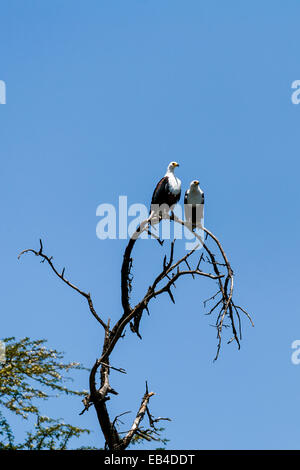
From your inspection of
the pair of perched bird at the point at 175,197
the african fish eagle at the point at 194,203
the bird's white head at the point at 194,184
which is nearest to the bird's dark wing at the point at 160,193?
the pair of perched bird at the point at 175,197

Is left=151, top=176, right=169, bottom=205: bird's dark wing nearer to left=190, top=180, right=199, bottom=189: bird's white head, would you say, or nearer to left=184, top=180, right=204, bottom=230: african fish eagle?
left=184, top=180, right=204, bottom=230: african fish eagle

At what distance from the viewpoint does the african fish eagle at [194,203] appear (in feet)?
30.9

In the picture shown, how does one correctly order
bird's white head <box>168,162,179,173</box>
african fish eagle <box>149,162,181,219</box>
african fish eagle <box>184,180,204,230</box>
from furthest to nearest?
bird's white head <box>168,162,179,173</box>, african fish eagle <box>184,180,204,230</box>, african fish eagle <box>149,162,181,219</box>

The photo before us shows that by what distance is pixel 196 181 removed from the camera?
A: 1004 cm

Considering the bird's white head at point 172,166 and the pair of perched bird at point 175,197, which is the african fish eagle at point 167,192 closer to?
the pair of perched bird at point 175,197

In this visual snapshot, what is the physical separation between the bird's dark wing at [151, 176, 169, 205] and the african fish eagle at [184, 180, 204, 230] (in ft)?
1.52

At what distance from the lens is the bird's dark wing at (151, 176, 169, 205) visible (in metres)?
9.20

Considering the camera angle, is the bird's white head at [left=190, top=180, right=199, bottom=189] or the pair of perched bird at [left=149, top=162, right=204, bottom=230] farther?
the bird's white head at [left=190, top=180, right=199, bottom=189]

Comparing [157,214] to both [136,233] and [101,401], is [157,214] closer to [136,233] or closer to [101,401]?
[136,233]

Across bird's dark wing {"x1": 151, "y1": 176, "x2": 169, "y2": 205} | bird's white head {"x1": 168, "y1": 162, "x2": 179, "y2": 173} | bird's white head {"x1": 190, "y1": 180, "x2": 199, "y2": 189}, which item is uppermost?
bird's white head {"x1": 168, "y1": 162, "x2": 179, "y2": 173}

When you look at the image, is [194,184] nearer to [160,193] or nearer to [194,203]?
[194,203]

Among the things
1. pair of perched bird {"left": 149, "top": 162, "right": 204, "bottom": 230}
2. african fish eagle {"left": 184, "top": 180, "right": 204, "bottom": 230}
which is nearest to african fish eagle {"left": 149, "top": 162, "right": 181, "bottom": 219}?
pair of perched bird {"left": 149, "top": 162, "right": 204, "bottom": 230}
